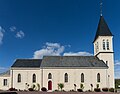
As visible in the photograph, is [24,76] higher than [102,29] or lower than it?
lower

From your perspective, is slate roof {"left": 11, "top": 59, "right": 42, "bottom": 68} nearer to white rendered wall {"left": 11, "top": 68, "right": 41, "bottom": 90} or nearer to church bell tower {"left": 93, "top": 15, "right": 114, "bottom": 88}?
white rendered wall {"left": 11, "top": 68, "right": 41, "bottom": 90}

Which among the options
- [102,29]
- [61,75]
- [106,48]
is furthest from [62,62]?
[102,29]

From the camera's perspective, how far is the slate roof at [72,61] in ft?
180

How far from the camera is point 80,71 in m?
54.5

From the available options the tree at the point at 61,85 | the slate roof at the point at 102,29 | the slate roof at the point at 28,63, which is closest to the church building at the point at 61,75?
the slate roof at the point at 28,63

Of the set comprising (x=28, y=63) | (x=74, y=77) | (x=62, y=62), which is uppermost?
(x=62, y=62)

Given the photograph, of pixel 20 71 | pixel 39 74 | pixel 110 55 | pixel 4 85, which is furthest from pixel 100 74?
pixel 4 85

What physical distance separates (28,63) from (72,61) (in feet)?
38.9

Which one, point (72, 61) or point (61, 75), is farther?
point (72, 61)

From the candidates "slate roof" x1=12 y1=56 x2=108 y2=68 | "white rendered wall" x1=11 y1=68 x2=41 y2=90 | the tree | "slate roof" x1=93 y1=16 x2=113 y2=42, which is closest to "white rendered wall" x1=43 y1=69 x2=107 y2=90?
the tree

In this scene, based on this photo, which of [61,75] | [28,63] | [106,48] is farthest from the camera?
[106,48]

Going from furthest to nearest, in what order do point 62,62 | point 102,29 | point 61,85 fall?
point 102,29, point 62,62, point 61,85

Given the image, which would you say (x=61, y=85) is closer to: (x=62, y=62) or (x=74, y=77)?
(x=74, y=77)

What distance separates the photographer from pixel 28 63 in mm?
56562
